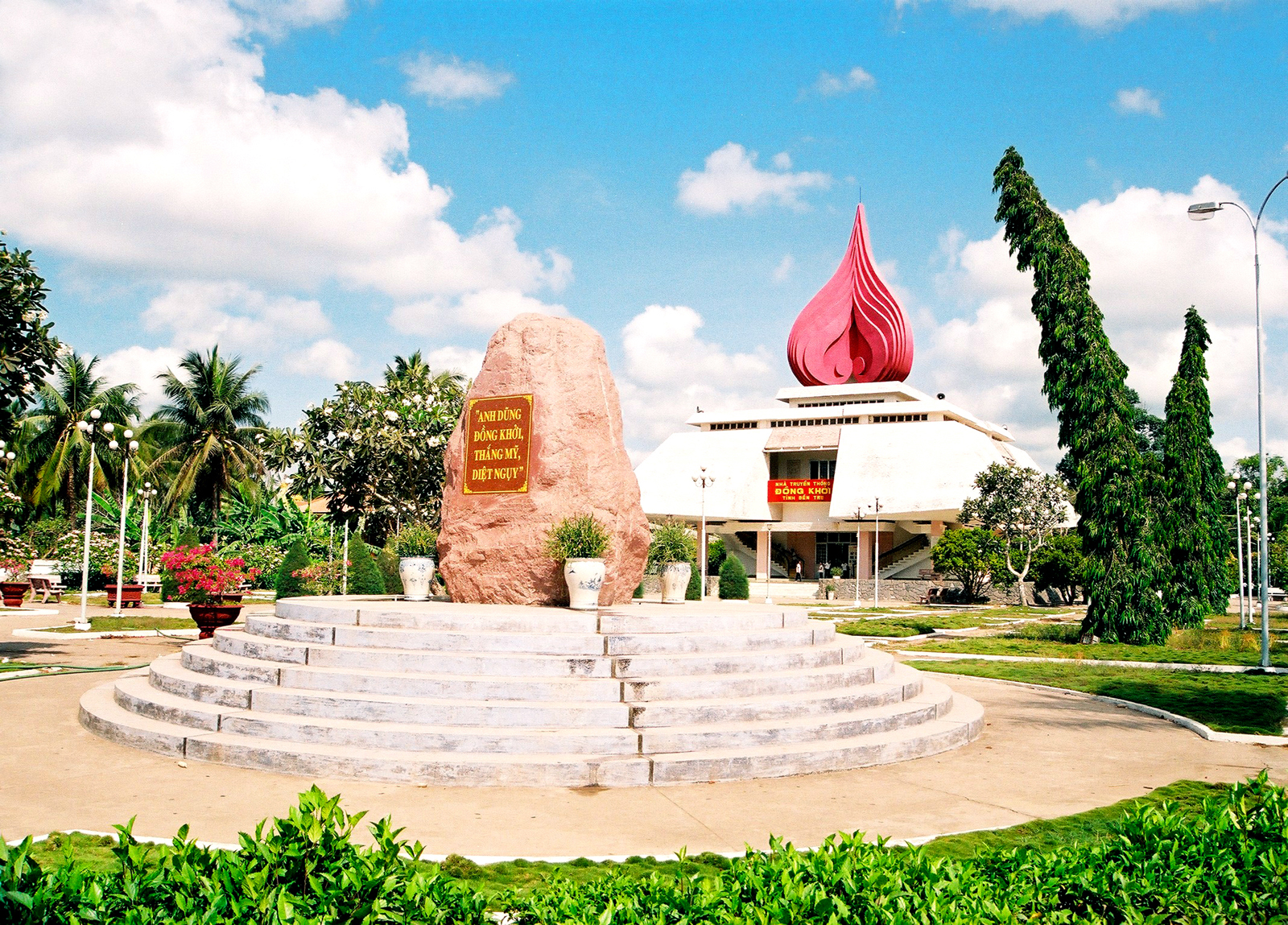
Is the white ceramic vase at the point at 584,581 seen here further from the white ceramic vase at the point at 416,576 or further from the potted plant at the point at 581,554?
the white ceramic vase at the point at 416,576

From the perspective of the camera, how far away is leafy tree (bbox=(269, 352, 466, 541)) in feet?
77.8

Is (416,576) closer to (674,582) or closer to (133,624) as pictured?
(674,582)

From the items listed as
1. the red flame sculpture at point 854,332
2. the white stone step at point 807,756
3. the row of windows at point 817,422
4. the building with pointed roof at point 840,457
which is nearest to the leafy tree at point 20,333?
the white stone step at point 807,756

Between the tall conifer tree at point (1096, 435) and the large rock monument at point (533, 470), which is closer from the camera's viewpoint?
the large rock monument at point (533, 470)

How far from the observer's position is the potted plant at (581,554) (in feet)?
35.7

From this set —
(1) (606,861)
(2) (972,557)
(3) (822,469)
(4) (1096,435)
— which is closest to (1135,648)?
(4) (1096,435)

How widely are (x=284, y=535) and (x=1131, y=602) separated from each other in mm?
32262

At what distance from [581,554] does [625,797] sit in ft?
14.4

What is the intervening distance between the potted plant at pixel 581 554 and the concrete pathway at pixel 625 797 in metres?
3.58

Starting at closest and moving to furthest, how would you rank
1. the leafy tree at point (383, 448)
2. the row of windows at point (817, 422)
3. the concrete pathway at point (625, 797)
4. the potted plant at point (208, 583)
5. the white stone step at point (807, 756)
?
the concrete pathway at point (625, 797)
the white stone step at point (807, 756)
the potted plant at point (208, 583)
the leafy tree at point (383, 448)
the row of windows at point (817, 422)

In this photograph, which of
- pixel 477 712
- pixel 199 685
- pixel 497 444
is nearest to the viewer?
pixel 477 712

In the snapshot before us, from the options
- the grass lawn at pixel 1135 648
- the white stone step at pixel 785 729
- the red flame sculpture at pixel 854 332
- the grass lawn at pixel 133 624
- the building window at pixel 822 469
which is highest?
the red flame sculpture at pixel 854 332

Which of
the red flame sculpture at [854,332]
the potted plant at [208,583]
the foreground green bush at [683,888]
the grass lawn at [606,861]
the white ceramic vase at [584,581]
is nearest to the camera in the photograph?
the foreground green bush at [683,888]

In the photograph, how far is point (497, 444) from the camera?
12648 mm
